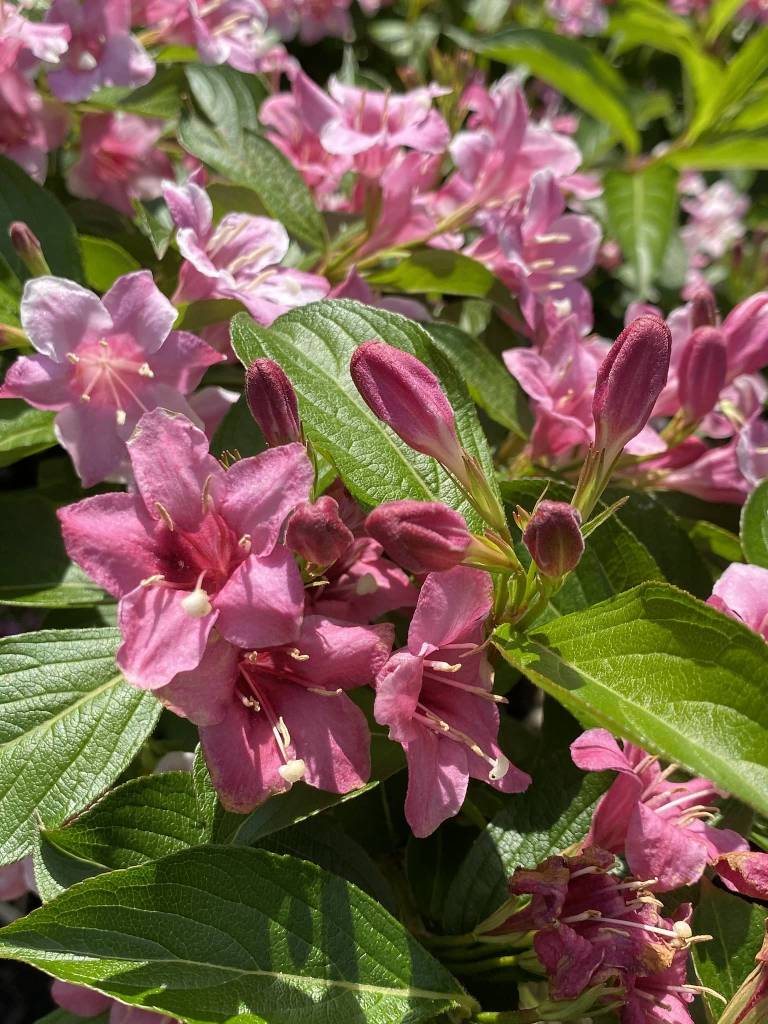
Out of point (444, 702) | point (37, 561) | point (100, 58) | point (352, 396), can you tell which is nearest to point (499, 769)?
point (444, 702)

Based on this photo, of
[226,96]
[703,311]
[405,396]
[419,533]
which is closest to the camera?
[419,533]

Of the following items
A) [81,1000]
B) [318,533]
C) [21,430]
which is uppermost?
[318,533]

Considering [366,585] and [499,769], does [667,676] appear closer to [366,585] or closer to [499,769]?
[499,769]

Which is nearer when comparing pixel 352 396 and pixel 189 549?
pixel 189 549

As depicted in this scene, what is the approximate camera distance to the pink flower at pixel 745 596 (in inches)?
41.7

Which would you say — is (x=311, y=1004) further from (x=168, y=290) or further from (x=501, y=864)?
(x=168, y=290)

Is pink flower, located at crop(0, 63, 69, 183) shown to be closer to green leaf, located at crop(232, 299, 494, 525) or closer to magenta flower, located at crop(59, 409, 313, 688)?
green leaf, located at crop(232, 299, 494, 525)

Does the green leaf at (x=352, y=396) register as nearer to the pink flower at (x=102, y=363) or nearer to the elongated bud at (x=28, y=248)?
the pink flower at (x=102, y=363)

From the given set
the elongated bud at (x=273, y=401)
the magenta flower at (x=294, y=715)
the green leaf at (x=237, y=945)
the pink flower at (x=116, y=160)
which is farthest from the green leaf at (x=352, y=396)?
the pink flower at (x=116, y=160)

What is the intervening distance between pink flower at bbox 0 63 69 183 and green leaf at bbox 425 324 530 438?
0.73m

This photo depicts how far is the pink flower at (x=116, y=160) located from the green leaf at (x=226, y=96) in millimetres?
155

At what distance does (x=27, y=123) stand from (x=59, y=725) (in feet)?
3.50

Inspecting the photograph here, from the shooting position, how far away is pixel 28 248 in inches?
50.5

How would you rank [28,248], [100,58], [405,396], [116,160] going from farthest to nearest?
[116,160], [100,58], [28,248], [405,396]
